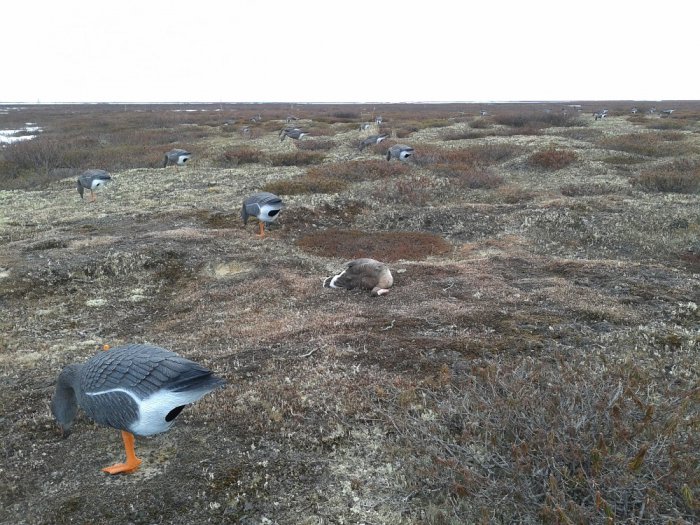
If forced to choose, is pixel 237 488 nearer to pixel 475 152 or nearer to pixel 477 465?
pixel 477 465

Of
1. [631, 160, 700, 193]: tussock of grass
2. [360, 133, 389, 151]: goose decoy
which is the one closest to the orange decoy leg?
[631, 160, 700, 193]: tussock of grass

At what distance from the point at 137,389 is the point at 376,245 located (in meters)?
10.4

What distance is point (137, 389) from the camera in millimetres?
4680

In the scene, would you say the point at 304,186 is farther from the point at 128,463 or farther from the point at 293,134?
the point at 293,134

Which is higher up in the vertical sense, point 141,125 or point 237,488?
point 141,125

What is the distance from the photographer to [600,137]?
33.5 metres

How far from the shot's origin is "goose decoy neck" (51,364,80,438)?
17.5ft

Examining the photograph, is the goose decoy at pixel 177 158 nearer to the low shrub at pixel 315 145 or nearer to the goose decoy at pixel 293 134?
the low shrub at pixel 315 145

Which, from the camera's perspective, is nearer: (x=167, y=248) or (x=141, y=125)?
(x=167, y=248)

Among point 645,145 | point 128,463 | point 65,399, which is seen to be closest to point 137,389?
point 128,463

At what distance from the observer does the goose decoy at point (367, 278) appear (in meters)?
10.5

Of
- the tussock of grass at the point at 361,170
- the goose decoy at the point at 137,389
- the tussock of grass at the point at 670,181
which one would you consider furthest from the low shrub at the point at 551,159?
the goose decoy at the point at 137,389

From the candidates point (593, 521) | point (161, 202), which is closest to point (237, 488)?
point (593, 521)

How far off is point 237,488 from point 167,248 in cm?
968
